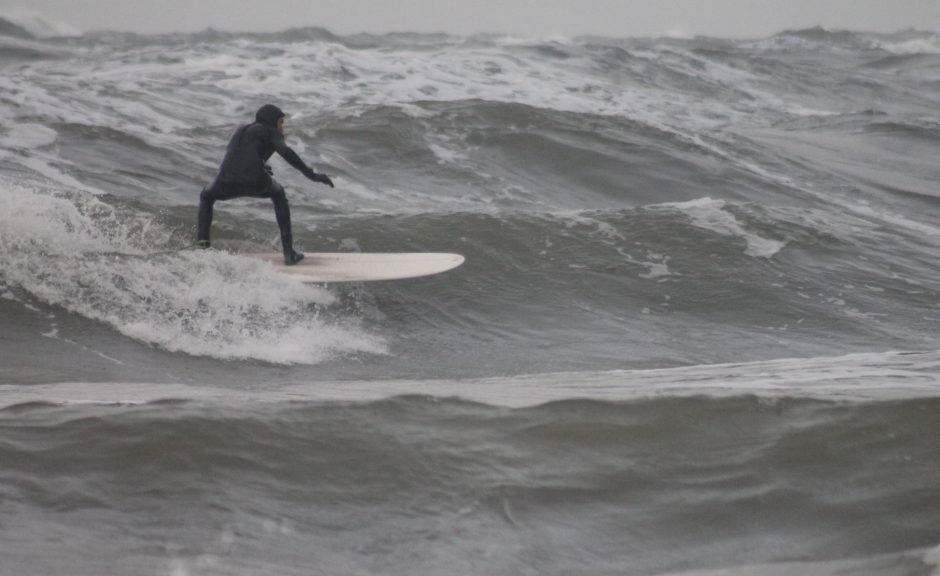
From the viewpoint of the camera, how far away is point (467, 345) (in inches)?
351

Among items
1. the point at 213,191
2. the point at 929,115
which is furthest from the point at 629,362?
the point at 929,115

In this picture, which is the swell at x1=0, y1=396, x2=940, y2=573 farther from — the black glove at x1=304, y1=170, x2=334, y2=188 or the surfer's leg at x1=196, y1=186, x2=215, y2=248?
the surfer's leg at x1=196, y1=186, x2=215, y2=248

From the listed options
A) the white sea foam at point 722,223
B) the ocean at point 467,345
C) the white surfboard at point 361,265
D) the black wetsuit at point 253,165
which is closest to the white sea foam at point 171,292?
the ocean at point 467,345

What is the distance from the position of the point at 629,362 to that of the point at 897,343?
2.35 m

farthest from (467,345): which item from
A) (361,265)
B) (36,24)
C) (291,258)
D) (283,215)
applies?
(36,24)

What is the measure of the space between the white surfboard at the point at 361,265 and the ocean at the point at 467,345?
18 cm

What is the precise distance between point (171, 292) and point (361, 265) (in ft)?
5.40

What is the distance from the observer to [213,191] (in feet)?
29.1

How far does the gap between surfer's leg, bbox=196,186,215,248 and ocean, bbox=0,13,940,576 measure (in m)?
0.13

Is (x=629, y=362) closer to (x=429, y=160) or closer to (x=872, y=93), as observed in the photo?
(x=429, y=160)

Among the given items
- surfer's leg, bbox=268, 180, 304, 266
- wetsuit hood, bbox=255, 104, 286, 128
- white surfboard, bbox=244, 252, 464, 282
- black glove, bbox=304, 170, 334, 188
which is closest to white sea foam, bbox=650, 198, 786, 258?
white surfboard, bbox=244, 252, 464, 282

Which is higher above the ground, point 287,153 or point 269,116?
point 269,116

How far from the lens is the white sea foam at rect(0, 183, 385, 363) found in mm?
7996

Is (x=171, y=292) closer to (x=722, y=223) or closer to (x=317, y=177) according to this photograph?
(x=317, y=177)
